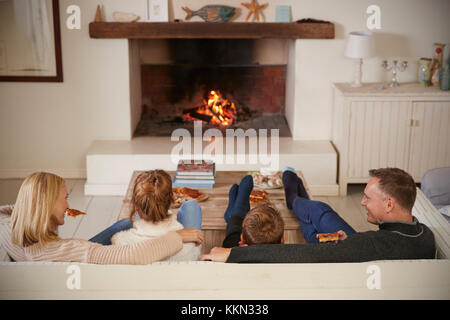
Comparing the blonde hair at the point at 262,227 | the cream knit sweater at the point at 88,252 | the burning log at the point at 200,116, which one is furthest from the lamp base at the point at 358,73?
the cream knit sweater at the point at 88,252

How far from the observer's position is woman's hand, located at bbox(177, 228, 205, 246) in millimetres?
2405

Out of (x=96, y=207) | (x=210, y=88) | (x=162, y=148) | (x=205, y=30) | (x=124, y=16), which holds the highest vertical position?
(x=124, y=16)

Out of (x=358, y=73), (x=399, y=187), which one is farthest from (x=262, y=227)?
(x=358, y=73)

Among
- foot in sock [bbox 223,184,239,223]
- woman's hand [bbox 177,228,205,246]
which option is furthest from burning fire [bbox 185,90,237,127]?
woman's hand [bbox 177,228,205,246]

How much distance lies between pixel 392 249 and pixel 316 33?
262cm

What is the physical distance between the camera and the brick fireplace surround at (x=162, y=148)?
4523 mm

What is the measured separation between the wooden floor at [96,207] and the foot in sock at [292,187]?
0.79 meters

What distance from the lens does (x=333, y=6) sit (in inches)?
180

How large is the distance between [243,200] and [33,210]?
1.27 meters

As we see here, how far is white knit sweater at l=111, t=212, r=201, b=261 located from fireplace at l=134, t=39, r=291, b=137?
2.64 metres

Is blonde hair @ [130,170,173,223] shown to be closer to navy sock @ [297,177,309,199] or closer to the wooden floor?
navy sock @ [297,177,309,199]

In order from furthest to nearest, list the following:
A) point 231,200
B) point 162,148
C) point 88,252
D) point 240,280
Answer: point 162,148, point 231,200, point 88,252, point 240,280

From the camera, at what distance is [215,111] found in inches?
202

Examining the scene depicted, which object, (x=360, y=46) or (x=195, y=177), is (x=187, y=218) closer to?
(x=195, y=177)
